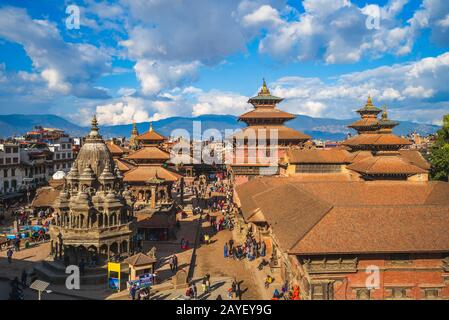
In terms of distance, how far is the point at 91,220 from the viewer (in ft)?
87.2

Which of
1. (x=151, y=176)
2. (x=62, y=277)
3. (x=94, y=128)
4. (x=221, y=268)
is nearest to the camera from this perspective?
(x=62, y=277)

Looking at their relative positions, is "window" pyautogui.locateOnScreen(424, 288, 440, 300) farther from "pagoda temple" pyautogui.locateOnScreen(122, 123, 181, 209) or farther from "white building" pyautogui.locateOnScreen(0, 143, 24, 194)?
"white building" pyautogui.locateOnScreen(0, 143, 24, 194)

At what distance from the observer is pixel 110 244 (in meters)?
26.8

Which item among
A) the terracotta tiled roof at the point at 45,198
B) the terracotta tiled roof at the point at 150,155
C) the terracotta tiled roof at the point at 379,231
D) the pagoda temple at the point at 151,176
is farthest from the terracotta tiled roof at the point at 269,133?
the terracotta tiled roof at the point at 379,231

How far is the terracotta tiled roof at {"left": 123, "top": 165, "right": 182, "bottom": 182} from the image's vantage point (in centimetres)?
4453

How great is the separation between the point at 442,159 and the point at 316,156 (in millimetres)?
17288

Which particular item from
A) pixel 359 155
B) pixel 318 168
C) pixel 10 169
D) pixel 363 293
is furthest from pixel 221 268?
pixel 10 169

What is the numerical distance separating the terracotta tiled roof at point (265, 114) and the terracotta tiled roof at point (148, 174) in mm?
10685

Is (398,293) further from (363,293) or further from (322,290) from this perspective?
(322,290)

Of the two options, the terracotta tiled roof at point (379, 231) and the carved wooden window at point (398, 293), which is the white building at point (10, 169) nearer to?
the terracotta tiled roof at point (379, 231)

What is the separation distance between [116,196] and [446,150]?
3763 cm

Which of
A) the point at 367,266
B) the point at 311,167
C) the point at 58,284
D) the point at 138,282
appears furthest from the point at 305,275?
the point at 311,167

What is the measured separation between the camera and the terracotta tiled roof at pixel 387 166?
27750 mm

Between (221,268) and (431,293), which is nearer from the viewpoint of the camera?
(431,293)
